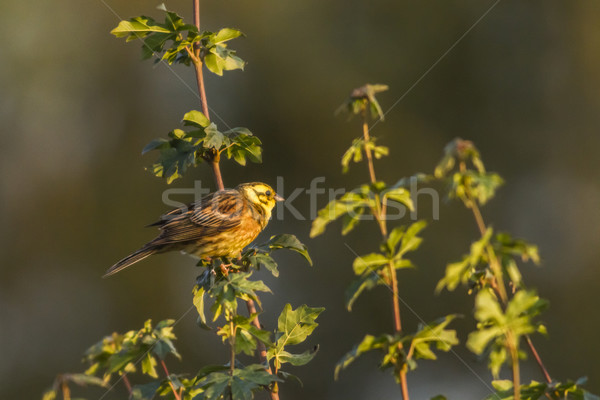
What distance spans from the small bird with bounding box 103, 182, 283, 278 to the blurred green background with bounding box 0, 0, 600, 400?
2588 millimetres

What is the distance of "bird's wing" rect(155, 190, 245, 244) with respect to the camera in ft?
18.0

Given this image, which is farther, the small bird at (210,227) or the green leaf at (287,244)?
the small bird at (210,227)

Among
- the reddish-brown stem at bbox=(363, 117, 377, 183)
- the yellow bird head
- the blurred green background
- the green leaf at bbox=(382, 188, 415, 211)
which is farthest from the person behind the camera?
the blurred green background

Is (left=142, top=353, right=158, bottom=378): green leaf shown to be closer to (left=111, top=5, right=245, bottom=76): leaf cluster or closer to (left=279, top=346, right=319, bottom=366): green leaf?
(left=279, top=346, right=319, bottom=366): green leaf

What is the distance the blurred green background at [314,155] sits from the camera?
853 centimetres

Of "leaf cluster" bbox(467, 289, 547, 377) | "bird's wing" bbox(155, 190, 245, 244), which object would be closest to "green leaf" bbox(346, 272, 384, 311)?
"leaf cluster" bbox(467, 289, 547, 377)

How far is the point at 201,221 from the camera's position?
557 centimetres

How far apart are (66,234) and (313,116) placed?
3.92 m

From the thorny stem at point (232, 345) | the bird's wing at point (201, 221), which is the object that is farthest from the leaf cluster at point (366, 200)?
the bird's wing at point (201, 221)

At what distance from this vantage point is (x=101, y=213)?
9.48 metres

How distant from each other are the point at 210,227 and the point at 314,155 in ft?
11.8

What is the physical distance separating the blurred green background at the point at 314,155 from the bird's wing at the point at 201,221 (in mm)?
2720

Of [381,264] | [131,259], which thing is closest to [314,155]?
[131,259]

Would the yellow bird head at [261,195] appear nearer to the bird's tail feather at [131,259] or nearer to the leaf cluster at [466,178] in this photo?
the bird's tail feather at [131,259]
